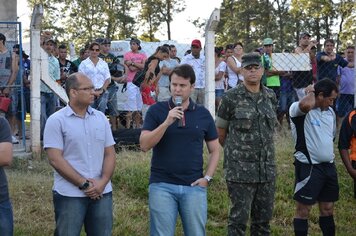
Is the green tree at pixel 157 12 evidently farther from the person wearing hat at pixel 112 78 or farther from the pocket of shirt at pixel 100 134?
the pocket of shirt at pixel 100 134

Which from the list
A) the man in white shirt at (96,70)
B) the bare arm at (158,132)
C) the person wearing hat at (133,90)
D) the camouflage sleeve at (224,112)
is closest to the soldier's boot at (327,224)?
the camouflage sleeve at (224,112)

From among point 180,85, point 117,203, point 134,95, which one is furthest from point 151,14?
point 180,85

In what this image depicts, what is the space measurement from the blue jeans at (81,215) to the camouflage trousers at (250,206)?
1193mm

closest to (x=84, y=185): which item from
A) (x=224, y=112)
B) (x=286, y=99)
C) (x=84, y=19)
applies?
(x=224, y=112)

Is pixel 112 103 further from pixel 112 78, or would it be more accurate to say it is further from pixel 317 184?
pixel 317 184

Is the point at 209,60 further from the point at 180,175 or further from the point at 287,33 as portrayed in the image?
the point at 287,33

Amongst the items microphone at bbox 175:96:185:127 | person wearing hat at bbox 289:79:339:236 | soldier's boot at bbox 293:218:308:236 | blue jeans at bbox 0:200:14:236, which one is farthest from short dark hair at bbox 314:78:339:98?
blue jeans at bbox 0:200:14:236

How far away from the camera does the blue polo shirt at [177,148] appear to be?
16.3 ft

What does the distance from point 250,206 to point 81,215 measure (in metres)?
1.60

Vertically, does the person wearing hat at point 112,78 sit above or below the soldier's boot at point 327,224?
above

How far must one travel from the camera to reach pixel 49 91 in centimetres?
1041

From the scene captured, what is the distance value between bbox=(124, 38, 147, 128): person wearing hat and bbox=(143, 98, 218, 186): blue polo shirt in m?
6.22

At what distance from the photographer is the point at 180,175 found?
4.98m

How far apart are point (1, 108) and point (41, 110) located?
2.75ft
